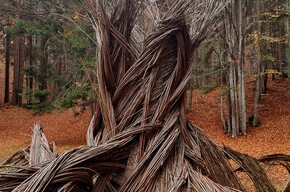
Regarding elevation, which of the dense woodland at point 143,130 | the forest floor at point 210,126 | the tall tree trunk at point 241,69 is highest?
the tall tree trunk at point 241,69

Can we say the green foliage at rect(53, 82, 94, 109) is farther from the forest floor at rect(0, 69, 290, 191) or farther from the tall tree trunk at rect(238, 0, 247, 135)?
the tall tree trunk at rect(238, 0, 247, 135)

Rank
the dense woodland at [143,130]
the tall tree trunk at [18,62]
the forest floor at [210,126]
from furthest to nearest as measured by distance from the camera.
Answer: the tall tree trunk at [18,62] → the forest floor at [210,126] → the dense woodland at [143,130]

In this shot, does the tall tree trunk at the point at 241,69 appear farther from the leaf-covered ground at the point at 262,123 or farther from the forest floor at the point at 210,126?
the forest floor at the point at 210,126

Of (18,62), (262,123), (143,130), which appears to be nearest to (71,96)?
(143,130)

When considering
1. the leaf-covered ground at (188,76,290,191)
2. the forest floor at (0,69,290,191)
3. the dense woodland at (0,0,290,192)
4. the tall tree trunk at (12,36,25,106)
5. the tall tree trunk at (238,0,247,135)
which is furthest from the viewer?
the tall tree trunk at (12,36,25,106)

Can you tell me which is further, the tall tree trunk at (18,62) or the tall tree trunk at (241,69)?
the tall tree trunk at (18,62)

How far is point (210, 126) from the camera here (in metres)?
15.4

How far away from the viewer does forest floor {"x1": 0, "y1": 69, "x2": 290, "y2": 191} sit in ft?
37.0

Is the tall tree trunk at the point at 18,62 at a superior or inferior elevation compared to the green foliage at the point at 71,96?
superior

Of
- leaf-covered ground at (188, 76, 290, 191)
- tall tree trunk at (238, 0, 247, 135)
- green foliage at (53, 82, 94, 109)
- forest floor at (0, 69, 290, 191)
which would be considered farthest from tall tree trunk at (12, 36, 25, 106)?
tall tree trunk at (238, 0, 247, 135)

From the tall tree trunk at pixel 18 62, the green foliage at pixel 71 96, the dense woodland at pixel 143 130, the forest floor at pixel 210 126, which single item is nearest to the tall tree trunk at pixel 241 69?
the forest floor at pixel 210 126

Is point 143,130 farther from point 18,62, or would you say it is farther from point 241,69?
point 18,62

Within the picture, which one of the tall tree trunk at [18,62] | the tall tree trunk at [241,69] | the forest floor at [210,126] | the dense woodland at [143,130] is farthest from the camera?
the tall tree trunk at [18,62]

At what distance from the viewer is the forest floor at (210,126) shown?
11.3 m
